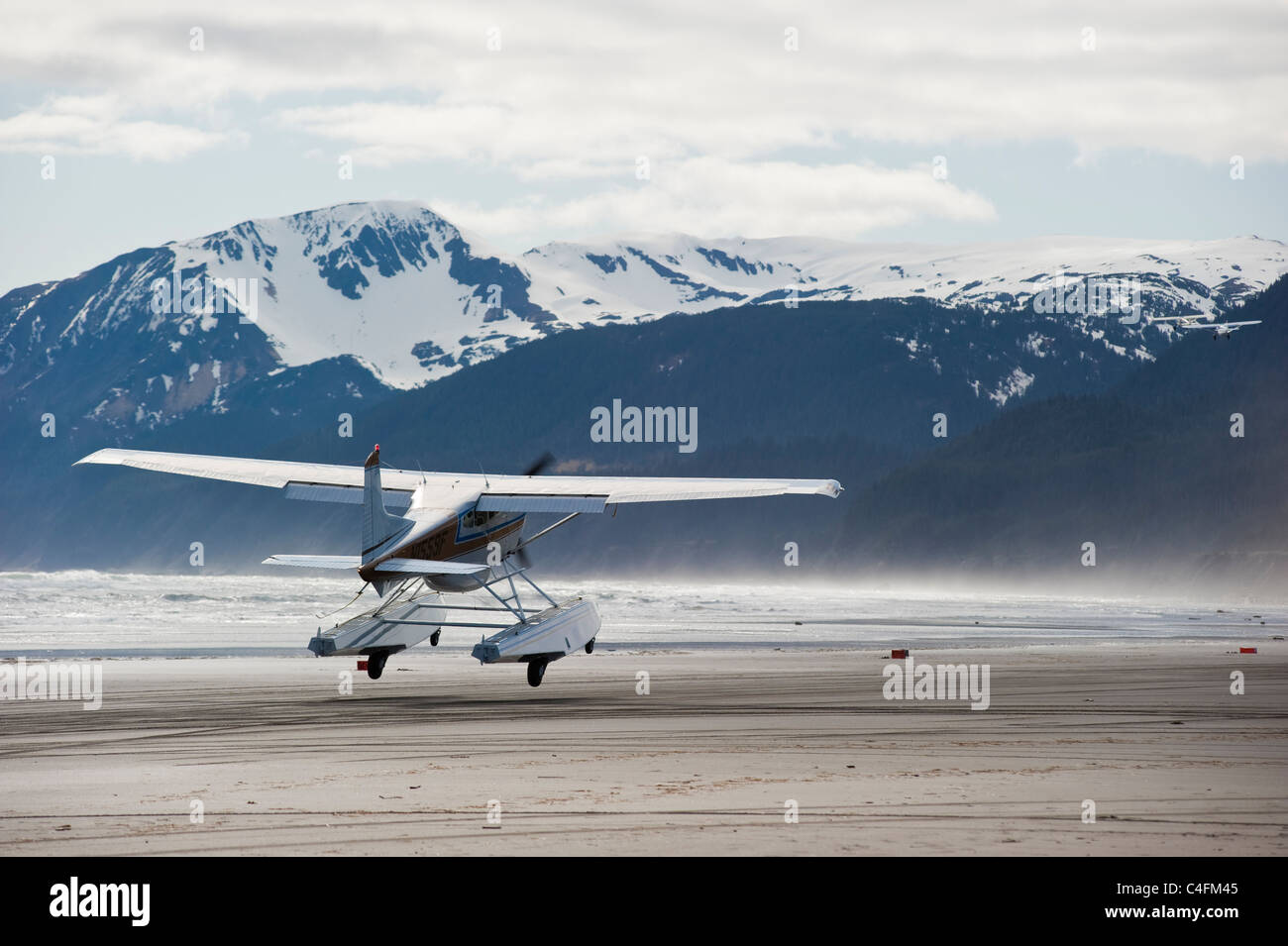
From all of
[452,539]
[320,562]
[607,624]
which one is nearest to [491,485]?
[452,539]

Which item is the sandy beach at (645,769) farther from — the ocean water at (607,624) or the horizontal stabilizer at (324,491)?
the ocean water at (607,624)

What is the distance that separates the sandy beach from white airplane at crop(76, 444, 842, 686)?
97cm

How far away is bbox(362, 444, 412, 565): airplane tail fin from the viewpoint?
948 inches

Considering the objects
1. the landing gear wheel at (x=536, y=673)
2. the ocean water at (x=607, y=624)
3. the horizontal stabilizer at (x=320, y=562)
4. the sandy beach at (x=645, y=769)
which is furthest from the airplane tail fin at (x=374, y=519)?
Answer: the ocean water at (x=607, y=624)

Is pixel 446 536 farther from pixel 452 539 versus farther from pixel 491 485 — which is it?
pixel 491 485

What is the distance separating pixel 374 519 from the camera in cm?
2412

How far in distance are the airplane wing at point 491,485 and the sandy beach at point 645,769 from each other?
12.1 ft

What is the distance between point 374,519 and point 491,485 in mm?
4107

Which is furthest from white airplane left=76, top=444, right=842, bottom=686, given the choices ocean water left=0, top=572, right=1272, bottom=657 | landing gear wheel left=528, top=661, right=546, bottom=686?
ocean water left=0, top=572, right=1272, bottom=657

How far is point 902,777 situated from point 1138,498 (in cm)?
Answer: 16147

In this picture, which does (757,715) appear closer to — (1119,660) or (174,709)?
(174,709)

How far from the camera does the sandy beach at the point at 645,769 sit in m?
9.96

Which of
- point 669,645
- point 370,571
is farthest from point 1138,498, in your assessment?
point 370,571
